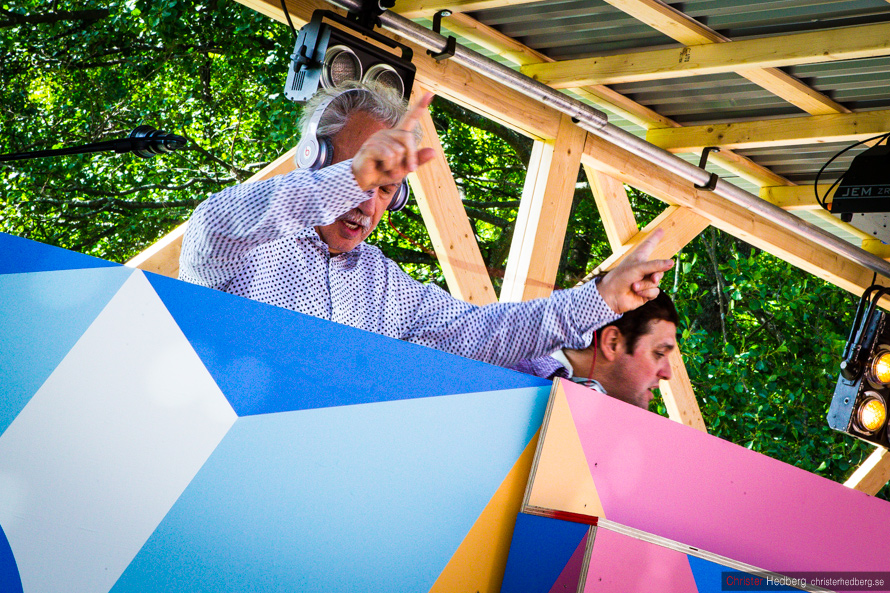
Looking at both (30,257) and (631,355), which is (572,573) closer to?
(30,257)

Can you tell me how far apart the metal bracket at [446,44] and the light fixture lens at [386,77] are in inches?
12.8

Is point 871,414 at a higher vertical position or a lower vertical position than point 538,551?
higher

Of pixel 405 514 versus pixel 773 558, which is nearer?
pixel 405 514

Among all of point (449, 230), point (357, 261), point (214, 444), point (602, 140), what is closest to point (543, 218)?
point (449, 230)

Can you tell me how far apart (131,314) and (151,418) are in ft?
0.42

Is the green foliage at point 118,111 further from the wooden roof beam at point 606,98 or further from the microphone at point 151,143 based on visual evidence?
the microphone at point 151,143

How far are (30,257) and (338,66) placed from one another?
210 cm

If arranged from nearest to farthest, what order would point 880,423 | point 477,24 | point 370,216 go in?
point 370,216 → point 477,24 → point 880,423

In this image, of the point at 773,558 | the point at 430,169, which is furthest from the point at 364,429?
the point at 430,169

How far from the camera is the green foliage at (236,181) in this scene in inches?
317

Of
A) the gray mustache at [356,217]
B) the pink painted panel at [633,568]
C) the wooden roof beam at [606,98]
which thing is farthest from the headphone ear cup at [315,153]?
the wooden roof beam at [606,98]

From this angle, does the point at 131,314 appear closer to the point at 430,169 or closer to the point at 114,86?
the point at 430,169

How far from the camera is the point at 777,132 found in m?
3.99

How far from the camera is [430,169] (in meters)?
3.69
